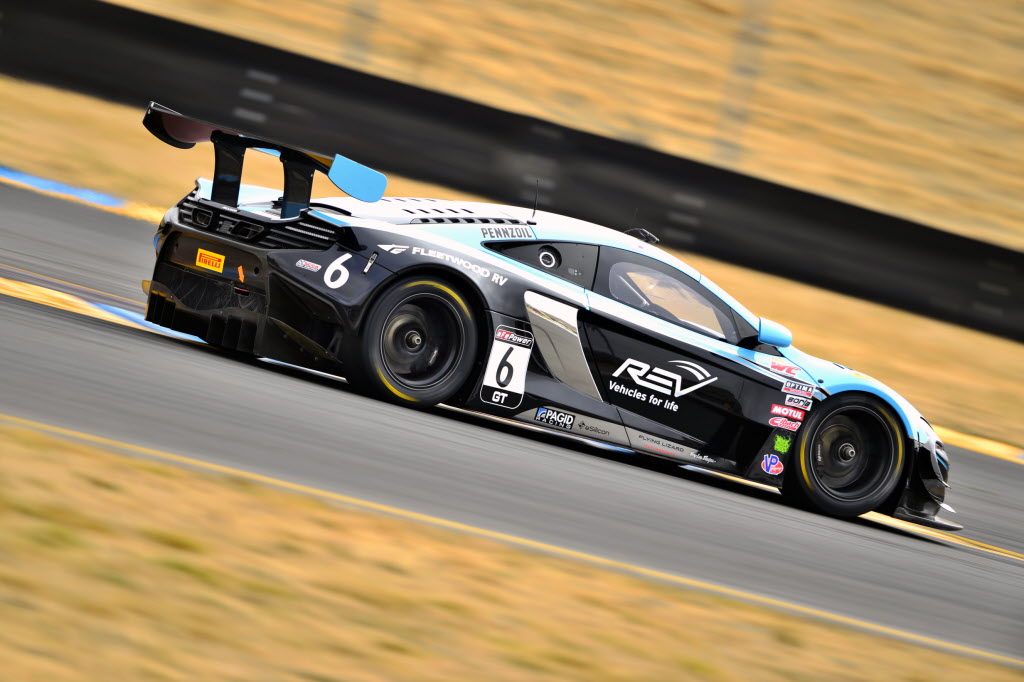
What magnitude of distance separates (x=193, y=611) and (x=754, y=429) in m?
4.23

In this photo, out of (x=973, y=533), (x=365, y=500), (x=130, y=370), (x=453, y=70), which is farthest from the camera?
(x=453, y=70)

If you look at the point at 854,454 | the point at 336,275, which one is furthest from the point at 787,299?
the point at 336,275

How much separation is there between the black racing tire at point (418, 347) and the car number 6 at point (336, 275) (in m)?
0.21

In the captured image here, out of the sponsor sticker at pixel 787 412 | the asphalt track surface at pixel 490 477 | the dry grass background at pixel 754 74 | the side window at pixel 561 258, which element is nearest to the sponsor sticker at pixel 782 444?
the sponsor sticker at pixel 787 412

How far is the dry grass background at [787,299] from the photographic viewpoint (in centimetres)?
1159

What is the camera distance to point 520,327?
21.5 feet

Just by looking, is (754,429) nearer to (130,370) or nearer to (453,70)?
(130,370)

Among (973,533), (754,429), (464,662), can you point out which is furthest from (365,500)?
(973,533)

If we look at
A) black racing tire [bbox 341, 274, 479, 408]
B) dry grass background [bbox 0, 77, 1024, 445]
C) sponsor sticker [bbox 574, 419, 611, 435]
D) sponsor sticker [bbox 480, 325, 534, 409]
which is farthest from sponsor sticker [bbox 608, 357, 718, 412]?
dry grass background [bbox 0, 77, 1024, 445]

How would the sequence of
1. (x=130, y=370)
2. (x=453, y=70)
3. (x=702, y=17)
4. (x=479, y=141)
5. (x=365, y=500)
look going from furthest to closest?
(x=702, y=17)
(x=453, y=70)
(x=479, y=141)
(x=130, y=370)
(x=365, y=500)

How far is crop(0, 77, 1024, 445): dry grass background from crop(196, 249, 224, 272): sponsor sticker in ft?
16.1

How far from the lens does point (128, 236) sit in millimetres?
10312

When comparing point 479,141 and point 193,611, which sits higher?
point 479,141

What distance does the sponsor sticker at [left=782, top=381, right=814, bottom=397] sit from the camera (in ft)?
23.1
